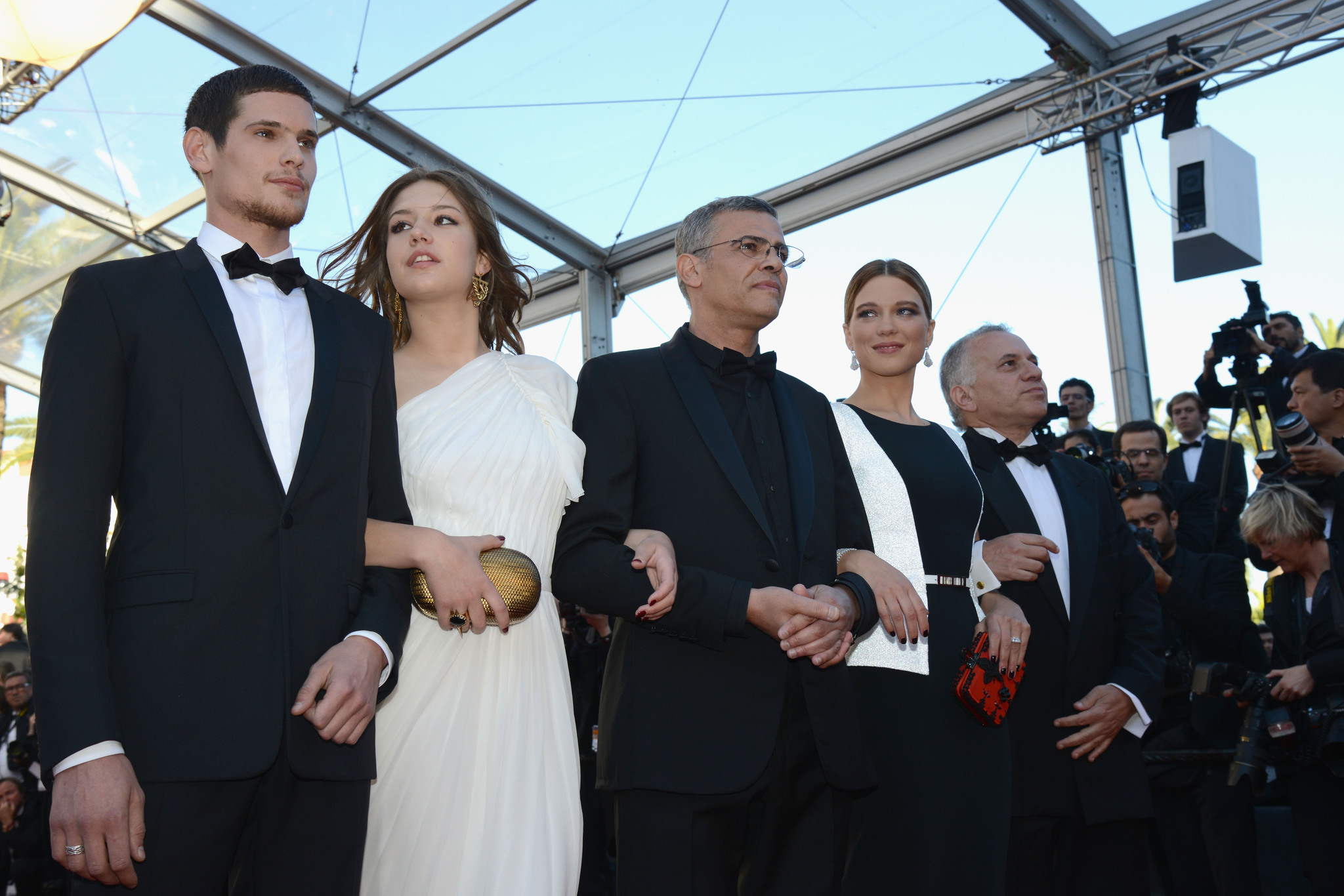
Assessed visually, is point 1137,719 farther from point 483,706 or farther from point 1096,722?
point 483,706

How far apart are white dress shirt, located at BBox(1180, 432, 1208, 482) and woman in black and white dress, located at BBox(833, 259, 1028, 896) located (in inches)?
154

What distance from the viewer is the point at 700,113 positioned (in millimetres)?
9133

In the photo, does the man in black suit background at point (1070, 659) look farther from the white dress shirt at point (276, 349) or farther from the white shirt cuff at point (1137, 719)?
the white dress shirt at point (276, 349)

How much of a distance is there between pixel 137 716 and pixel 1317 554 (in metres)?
3.85

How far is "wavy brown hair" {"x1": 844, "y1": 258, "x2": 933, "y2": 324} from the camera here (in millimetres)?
3125

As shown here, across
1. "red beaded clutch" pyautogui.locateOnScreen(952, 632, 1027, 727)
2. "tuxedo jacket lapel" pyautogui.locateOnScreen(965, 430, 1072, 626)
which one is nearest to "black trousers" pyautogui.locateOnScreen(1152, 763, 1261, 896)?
"tuxedo jacket lapel" pyautogui.locateOnScreen(965, 430, 1072, 626)

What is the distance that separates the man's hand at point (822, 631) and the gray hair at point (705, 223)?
918 millimetres

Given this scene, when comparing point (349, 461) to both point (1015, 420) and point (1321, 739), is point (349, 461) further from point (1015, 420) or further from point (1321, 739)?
point (1321, 739)

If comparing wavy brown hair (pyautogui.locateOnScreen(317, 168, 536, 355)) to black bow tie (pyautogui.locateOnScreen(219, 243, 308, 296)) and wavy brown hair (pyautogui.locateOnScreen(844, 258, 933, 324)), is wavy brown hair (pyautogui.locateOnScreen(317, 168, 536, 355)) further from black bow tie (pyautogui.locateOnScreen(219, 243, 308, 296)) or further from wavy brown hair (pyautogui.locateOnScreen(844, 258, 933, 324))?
wavy brown hair (pyautogui.locateOnScreen(844, 258, 933, 324))

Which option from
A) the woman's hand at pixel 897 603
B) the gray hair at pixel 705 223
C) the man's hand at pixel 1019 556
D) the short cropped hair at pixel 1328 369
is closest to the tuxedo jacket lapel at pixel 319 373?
the gray hair at pixel 705 223

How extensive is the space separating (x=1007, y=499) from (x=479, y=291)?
165 cm

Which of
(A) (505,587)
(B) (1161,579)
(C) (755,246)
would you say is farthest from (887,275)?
(B) (1161,579)

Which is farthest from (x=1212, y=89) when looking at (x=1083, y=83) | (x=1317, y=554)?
(x=1317, y=554)

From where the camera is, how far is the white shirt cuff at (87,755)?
1482mm
